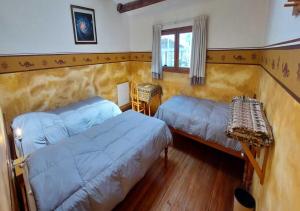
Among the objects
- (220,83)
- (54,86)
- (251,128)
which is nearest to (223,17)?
(220,83)

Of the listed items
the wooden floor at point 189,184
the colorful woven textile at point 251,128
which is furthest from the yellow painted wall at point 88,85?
the colorful woven textile at point 251,128

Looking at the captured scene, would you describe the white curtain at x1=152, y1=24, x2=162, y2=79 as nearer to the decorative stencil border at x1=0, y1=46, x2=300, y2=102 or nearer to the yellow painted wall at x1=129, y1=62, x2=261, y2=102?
the yellow painted wall at x1=129, y1=62, x2=261, y2=102

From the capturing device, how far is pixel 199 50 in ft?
9.49

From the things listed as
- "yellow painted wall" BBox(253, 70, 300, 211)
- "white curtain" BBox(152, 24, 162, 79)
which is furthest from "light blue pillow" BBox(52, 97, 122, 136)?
"yellow painted wall" BBox(253, 70, 300, 211)

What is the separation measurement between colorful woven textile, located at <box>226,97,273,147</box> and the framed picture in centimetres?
289

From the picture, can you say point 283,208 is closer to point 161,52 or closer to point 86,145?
point 86,145

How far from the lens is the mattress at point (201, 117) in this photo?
2.07 m

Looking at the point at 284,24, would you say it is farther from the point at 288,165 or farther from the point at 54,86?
the point at 54,86

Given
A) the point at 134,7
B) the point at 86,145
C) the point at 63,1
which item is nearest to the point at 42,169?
the point at 86,145

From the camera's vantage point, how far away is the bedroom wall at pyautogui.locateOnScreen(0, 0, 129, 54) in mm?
2115

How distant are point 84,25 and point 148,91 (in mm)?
1791

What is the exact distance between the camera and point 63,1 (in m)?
2.58

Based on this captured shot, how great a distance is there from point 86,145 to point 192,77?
90.8 inches

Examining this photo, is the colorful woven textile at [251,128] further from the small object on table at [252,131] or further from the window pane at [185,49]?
the window pane at [185,49]
